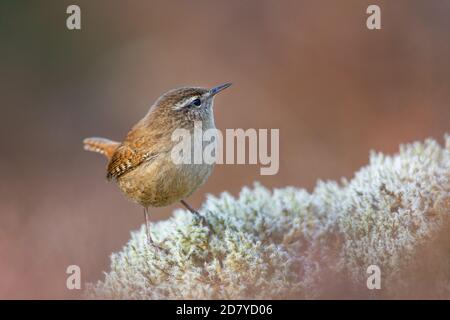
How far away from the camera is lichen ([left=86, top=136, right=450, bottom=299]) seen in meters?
2.25

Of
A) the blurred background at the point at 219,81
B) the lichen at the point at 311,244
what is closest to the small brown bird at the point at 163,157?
the lichen at the point at 311,244

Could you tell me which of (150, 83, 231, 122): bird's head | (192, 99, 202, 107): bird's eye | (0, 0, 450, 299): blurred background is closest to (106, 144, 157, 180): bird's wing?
(150, 83, 231, 122): bird's head

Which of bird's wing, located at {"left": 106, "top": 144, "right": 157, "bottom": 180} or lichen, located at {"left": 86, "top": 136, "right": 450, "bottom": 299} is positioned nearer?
lichen, located at {"left": 86, "top": 136, "right": 450, "bottom": 299}

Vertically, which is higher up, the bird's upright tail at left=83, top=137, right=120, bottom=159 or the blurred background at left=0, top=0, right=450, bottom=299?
the blurred background at left=0, top=0, right=450, bottom=299

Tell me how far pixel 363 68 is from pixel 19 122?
4.12m

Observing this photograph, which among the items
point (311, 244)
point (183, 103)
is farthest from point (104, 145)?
point (311, 244)

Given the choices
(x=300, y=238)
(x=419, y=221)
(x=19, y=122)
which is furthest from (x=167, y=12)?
(x=419, y=221)

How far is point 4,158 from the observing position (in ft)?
18.2

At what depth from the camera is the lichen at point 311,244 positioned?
2.25 m

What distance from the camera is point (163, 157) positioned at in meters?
3.22

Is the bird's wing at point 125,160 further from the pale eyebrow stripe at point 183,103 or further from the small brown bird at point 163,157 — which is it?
the pale eyebrow stripe at point 183,103

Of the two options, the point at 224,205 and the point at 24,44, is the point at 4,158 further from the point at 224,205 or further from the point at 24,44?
the point at 224,205

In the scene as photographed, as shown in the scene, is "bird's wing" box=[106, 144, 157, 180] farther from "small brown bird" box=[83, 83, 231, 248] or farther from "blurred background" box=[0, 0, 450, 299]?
"blurred background" box=[0, 0, 450, 299]

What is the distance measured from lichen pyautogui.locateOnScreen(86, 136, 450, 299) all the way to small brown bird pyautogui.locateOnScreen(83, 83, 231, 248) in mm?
211
